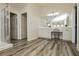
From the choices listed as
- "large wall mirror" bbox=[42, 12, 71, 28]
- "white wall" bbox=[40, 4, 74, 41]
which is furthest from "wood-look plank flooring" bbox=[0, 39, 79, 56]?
"large wall mirror" bbox=[42, 12, 71, 28]

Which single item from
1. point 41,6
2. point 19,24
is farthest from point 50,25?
point 19,24

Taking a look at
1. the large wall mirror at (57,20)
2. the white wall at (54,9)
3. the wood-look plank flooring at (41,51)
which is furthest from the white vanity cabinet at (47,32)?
the wood-look plank flooring at (41,51)

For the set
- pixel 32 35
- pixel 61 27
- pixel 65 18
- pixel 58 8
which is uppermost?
pixel 58 8

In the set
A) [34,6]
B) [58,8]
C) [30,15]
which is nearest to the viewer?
[30,15]

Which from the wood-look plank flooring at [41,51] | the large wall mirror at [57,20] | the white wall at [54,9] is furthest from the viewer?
the large wall mirror at [57,20]

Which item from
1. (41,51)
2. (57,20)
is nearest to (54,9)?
(57,20)

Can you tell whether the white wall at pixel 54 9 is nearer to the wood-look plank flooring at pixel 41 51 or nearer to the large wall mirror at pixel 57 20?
the large wall mirror at pixel 57 20

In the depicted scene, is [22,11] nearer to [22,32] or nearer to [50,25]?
[22,32]

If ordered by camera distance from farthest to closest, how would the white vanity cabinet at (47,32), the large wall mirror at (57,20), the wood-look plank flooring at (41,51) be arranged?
the large wall mirror at (57,20), the white vanity cabinet at (47,32), the wood-look plank flooring at (41,51)

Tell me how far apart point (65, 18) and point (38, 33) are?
2090mm

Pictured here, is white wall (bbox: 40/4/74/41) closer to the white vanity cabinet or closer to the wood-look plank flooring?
the white vanity cabinet

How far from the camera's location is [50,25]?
8.48 m

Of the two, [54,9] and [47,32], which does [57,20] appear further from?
[47,32]

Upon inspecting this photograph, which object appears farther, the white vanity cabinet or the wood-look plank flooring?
the white vanity cabinet
